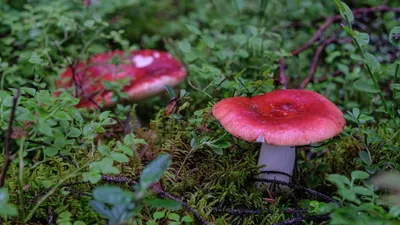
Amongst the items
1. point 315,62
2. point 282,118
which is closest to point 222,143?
point 282,118

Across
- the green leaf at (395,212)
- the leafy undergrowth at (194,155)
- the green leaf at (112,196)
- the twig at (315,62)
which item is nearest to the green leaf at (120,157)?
the leafy undergrowth at (194,155)

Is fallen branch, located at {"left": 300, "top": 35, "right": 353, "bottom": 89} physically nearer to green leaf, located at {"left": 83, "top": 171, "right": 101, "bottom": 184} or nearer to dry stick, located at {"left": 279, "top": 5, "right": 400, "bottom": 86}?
dry stick, located at {"left": 279, "top": 5, "right": 400, "bottom": 86}

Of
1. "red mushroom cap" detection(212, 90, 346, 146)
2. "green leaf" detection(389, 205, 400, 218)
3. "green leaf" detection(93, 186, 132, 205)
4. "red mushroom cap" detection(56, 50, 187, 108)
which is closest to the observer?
"green leaf" detection(93, 186, 132, 205)

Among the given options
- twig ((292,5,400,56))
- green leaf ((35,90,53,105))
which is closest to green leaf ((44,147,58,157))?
green leaf ((35,90,53,105))

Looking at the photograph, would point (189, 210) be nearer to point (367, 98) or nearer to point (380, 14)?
point (367, 98)

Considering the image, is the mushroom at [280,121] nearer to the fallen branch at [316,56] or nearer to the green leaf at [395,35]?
the green leaf at [395,35]

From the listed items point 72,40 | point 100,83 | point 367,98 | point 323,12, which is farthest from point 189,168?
point 323,12
